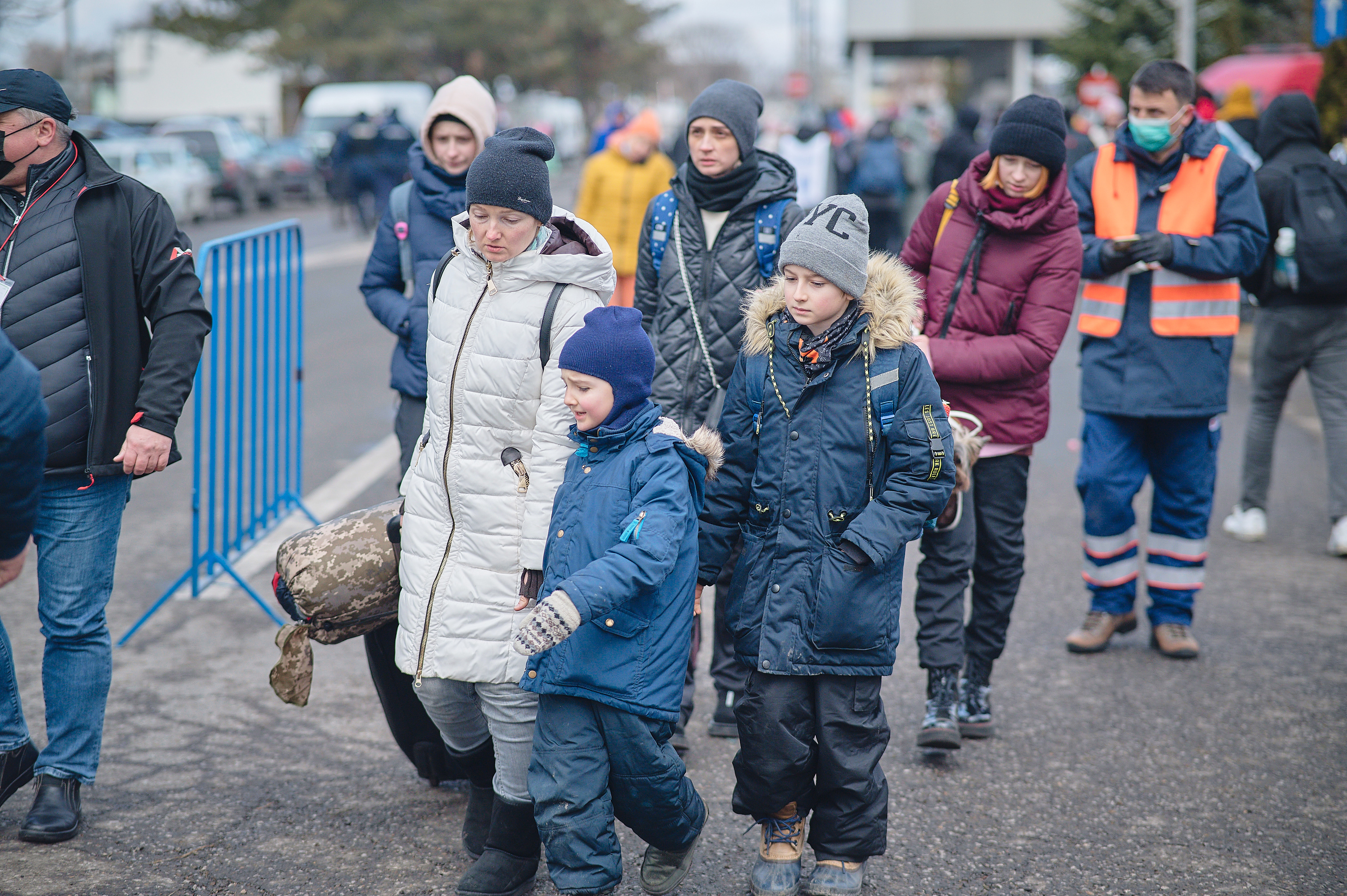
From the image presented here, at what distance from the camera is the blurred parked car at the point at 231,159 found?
87.6ft

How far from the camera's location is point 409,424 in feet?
15.1

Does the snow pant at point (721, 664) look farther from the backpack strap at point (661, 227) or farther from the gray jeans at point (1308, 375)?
the gray jeans at point (1308, 375)

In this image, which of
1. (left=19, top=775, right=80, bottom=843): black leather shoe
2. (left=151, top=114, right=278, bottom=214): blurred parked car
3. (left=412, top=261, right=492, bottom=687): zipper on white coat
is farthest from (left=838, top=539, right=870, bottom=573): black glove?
(left=151, top=114, right=278, bottom=214): blurred parked car

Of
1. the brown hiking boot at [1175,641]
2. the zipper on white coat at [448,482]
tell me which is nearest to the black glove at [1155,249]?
the brown hiking boot at [1175,641]

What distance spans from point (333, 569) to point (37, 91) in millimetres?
1537

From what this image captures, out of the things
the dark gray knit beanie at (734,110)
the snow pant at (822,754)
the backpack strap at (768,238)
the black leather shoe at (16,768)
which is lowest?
the black leather shoe at (16,768)

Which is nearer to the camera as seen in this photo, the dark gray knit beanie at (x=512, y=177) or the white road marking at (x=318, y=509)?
the dark gray knit beanie at (x=512, y=177)

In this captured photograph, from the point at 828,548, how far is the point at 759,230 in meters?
1.22

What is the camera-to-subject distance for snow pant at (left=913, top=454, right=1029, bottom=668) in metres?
4.12

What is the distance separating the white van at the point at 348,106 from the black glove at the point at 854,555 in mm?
28634

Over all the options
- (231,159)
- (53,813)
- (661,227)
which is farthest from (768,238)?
(231,159)

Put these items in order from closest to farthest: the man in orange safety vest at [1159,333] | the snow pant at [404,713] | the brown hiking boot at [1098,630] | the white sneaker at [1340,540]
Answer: the snow pant at [404,713]
the man in orange safety vest at [1159,333]
the brown hiking boot at [1098,630]
the white sneaker at [1340,540]

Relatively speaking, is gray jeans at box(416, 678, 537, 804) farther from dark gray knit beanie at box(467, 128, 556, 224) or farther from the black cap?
the black cap

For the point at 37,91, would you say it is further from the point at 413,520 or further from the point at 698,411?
the point at 698,411
